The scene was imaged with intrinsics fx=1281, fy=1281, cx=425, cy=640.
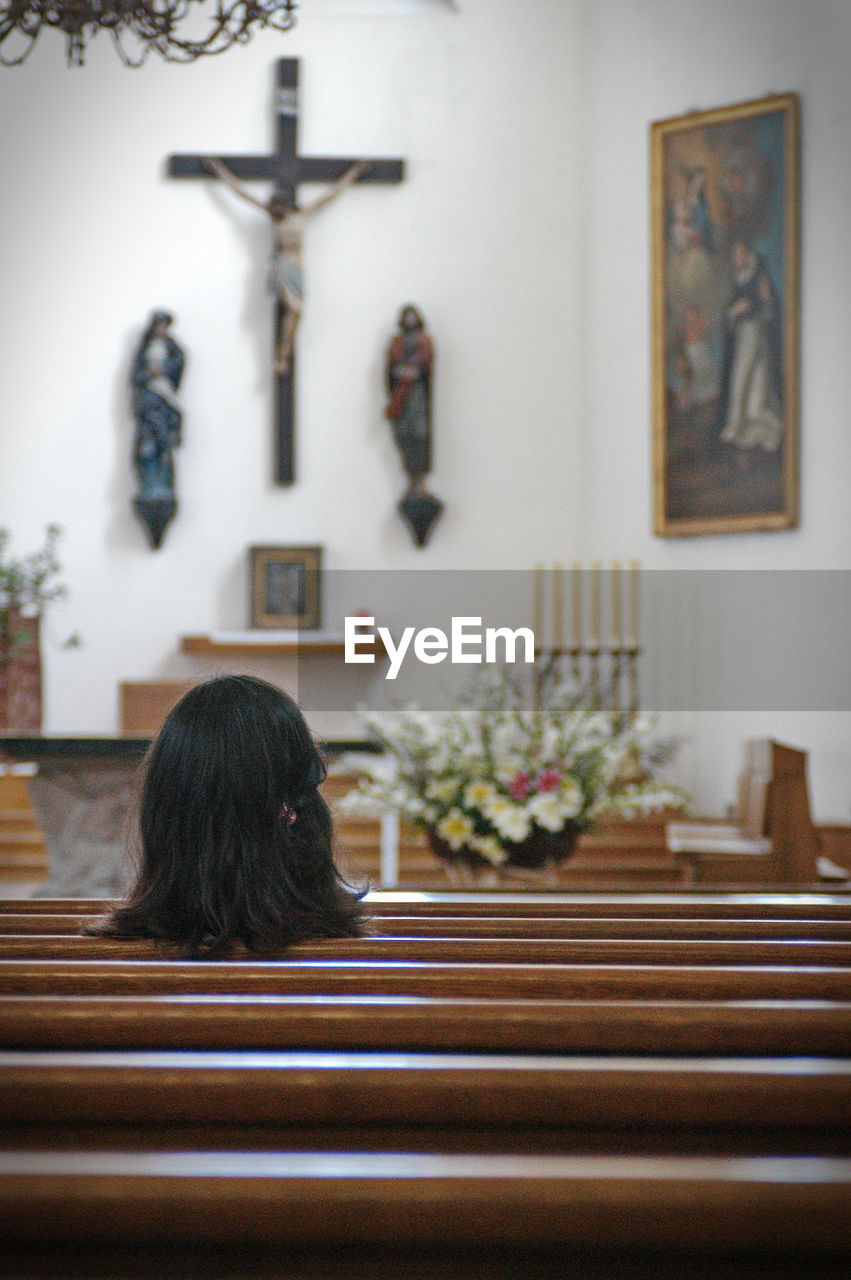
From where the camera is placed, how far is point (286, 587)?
894 cm

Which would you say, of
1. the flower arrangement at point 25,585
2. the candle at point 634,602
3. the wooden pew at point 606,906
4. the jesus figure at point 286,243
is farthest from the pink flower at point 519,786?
the jesus figure at point 286,243

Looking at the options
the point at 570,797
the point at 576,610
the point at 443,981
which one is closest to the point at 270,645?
the point at 576,610

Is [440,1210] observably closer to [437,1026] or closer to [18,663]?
[437,1026]

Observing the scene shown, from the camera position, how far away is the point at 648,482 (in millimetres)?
8477

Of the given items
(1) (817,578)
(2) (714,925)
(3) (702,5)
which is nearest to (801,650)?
(1) (817,578)

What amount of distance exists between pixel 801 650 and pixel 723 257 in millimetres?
2466

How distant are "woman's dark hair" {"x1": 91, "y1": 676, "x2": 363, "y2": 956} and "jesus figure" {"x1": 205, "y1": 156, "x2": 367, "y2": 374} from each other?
771 centimetres

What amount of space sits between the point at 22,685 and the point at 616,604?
3.70m

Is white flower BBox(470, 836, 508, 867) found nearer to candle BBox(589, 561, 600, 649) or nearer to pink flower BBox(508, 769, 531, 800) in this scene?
pink flower BBox(508, 769, 531, 800)

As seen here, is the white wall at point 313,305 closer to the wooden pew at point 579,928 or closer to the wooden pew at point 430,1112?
the wooden pew at point 579,928

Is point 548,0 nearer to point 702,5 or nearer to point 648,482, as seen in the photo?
point 702,5

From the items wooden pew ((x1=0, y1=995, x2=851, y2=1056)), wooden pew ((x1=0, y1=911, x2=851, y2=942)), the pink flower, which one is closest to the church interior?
the pink flower

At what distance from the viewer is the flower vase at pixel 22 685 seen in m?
7.38

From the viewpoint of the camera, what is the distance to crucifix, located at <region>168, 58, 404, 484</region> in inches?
350
